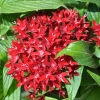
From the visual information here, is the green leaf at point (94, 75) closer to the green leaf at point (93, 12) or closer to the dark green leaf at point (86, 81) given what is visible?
the dark green leaf at point (86, 81)

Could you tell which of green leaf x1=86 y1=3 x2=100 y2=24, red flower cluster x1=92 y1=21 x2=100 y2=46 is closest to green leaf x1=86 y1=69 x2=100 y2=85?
red flower cluster x1=92 y1=21 x2=100 y2=46

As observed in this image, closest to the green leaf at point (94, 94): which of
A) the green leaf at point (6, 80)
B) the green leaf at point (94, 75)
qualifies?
the green leaf at point (94, 75)

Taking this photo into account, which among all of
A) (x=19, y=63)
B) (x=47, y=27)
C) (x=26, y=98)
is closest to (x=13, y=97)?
(x=26, y=98)

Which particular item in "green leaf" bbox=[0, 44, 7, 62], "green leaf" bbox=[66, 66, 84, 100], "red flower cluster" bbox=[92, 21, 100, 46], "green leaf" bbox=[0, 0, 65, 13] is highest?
"green leaf" bbox=[0, 0, 65, 13]

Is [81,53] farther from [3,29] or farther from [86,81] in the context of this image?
[3,29]

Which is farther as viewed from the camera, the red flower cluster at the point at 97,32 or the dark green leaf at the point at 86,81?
the dark green leaf at the point at 86,81

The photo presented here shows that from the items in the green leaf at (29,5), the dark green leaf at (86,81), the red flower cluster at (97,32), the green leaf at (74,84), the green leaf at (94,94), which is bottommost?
the green leaf at (94,94)

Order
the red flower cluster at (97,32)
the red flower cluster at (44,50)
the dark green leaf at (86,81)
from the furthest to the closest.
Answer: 1. the dark green leaf at (86,81)
2. the red flower cluster at (97,32)
3. the red flower cluster at (44,50)

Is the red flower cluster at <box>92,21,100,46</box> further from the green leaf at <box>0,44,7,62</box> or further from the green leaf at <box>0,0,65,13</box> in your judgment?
the green leaf at <box>0,44,7,62</box>
